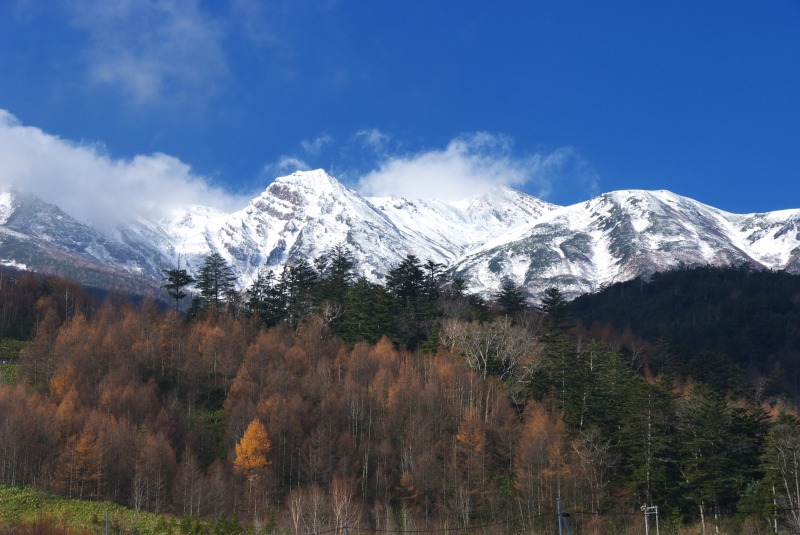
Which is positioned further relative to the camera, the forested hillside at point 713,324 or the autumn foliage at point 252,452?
the forested hillside at point 713,324

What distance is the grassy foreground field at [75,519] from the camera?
146 feet

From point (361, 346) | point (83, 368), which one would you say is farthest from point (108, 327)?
point (361, 346)

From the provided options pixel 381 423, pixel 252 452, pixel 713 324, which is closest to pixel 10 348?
pixel 252 452

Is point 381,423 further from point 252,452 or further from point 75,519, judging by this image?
point 75,519

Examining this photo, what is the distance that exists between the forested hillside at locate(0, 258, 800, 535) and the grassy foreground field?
5.03 meters

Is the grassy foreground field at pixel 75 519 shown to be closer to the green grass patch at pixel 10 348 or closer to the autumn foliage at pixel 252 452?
the autumn foliage at pixel 252 452

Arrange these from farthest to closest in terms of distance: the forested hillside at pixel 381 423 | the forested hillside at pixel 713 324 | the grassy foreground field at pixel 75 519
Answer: the forested hillside at pixel 713 324 < the forested hillside at pixel 381 423 < the grassy foreground field at pixel 75 519

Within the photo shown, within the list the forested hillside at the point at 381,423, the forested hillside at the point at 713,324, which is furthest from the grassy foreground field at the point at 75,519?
the forested hillside at the point at 713,324

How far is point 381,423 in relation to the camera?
73562 millimetres

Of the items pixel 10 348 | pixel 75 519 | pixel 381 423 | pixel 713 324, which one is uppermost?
pixel 713 324

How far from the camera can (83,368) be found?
77125 mm

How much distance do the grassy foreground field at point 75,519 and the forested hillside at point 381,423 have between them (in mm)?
5032

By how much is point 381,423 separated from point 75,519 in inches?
1173

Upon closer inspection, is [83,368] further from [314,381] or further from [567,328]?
[567,328]
